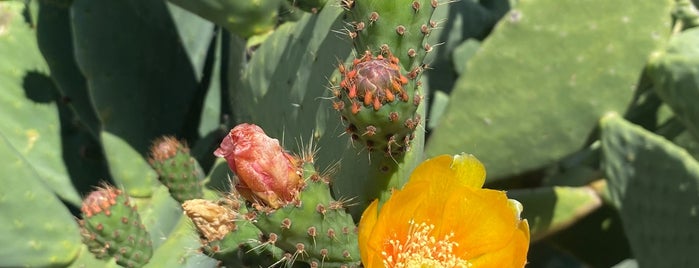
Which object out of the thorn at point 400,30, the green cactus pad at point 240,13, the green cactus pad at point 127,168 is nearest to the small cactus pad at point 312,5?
the green cactus pad at point 240,13

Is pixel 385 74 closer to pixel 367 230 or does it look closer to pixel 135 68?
pixel 367 230

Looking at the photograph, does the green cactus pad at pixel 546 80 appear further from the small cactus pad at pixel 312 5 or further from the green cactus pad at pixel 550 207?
the small cactus pad at pixel 312 5

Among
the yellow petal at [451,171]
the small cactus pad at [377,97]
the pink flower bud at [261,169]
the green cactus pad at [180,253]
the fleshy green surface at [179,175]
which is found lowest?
the green cactus pad at [180,253]

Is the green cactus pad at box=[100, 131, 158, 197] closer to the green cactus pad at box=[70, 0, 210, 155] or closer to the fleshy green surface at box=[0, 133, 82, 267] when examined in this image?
the green cactus pad at box=[70, 0, 210, 155]

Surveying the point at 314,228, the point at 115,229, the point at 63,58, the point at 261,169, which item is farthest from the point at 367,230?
the point at 63,58

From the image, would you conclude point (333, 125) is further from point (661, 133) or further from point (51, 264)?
point (661, 133)

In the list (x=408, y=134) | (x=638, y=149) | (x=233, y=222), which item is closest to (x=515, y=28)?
(x=638, y=149)

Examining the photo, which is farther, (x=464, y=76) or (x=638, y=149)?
(x=464, y=76)
